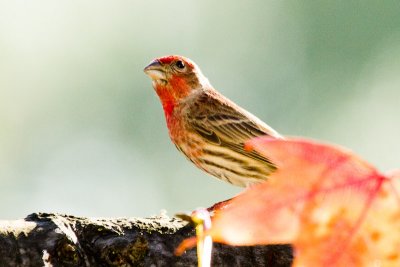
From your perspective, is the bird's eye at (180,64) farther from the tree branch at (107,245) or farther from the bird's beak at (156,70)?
the tree branch at (107,245)

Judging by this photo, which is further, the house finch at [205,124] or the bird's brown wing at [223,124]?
the bird's brown wing at [223,124]

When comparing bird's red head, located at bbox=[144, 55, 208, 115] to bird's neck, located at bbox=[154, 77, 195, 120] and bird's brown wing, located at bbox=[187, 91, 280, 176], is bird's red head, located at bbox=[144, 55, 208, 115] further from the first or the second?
bird's brown wing, located at bbox=[187, 91, 280, 176]

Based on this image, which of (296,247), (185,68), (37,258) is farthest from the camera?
(185,68)

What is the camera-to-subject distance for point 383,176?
31.7 inches

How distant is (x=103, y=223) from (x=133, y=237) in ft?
0.24

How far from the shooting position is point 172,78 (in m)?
4.48

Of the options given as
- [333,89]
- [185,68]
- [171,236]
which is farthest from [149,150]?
[171,236]

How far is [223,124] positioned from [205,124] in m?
0.10

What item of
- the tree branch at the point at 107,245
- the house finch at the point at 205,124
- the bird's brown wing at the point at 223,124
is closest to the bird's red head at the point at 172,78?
the house finch at the point at 205,124

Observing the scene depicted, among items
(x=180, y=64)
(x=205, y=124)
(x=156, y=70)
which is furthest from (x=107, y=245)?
(x=180, y=64)

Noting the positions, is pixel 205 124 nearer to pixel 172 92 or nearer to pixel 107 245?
pixel 172 92

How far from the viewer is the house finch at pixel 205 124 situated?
3.93 metres

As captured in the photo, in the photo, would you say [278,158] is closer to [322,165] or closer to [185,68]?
[322,165]

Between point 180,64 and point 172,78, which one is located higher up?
point 180,64
